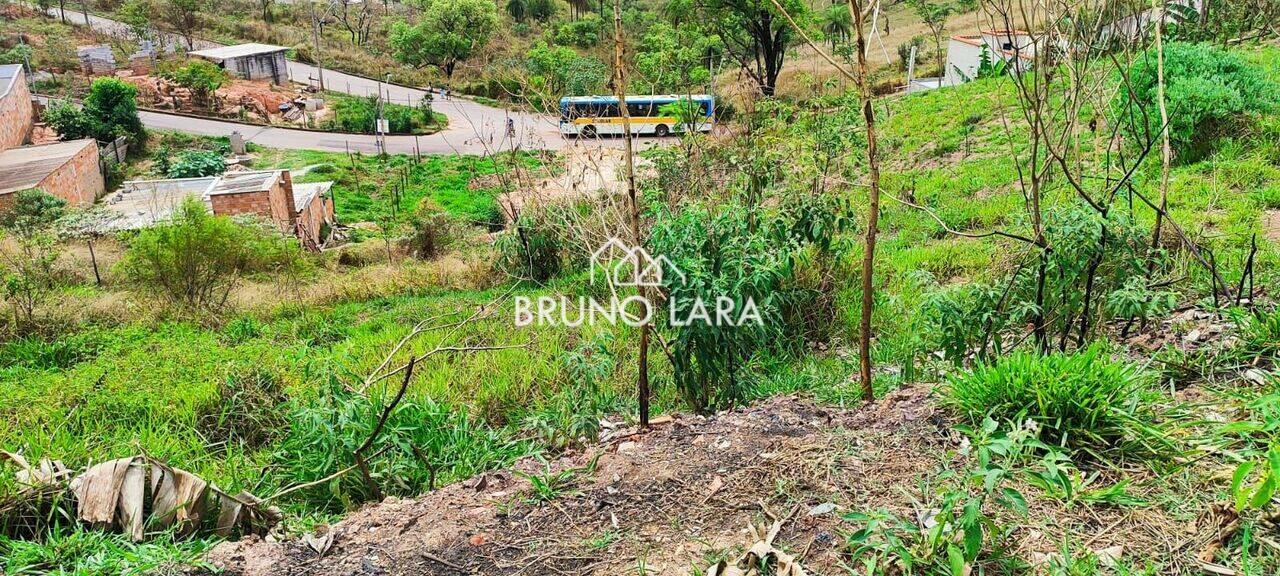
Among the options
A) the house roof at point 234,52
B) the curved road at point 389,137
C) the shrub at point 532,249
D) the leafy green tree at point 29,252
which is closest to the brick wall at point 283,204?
the leafy green tree at point 29,252

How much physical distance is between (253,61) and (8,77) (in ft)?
33.0

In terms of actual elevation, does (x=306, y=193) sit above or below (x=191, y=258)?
above

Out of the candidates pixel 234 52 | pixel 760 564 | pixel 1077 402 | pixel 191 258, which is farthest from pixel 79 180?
pixel 1077 402

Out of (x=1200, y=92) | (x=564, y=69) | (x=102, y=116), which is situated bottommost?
(x=1200, y=92)

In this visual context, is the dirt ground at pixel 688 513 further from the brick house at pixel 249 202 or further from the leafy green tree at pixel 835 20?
the leafy green tree at pixel 835 20

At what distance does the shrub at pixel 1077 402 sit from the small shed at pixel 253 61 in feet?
106

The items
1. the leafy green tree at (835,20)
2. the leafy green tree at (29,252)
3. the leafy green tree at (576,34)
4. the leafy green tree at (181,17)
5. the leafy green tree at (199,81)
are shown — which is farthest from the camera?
the leafy green tree at (576,34)

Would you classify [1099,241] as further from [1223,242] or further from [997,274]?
[1223,242]

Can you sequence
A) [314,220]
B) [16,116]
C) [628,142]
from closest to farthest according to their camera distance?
1. [628,142]
2. [314,220]
3. [16,116]

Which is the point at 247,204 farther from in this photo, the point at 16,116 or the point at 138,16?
the point at 138,16

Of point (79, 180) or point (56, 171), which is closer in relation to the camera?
point (56, 171)

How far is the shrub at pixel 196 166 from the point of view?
19031 mm

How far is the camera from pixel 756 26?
21625 mm

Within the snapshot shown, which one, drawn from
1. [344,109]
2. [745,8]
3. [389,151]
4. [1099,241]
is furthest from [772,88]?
[1099,241]
